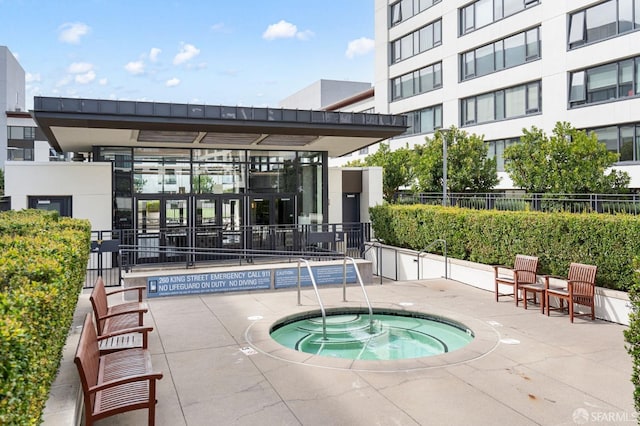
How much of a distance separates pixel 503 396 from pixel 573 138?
50.9 ft

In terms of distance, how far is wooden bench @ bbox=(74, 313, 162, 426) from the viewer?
438 centimetres

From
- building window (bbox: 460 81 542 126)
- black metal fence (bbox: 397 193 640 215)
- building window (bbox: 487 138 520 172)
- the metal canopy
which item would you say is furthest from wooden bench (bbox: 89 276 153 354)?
building window (bbox: 487 138 520 172)

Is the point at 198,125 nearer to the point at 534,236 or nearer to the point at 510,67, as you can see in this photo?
the point at 534,236

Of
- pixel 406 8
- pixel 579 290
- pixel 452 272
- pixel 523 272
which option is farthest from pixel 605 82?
pixel 406 8

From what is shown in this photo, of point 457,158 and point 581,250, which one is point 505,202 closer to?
point 457,158

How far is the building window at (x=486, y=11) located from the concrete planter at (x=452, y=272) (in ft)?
61.4

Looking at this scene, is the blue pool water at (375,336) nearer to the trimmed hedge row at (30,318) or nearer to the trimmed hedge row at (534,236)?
A: the trimmed hedge row at (534,236)

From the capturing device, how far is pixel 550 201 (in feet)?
61.4

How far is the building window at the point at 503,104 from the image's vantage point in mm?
28328

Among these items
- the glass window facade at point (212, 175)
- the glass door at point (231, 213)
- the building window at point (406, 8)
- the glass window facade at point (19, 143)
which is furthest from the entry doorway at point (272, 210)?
the glass window facade at point (19, 143)

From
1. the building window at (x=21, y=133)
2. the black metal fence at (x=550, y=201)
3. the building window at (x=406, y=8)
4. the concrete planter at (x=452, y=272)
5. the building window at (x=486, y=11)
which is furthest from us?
the building window at (x=21, y=133)

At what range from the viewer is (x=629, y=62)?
906 inches

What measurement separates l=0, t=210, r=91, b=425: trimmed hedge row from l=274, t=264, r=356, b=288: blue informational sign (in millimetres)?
7173

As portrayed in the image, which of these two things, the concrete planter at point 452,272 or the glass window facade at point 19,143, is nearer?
the concrete planter at point 452,272
